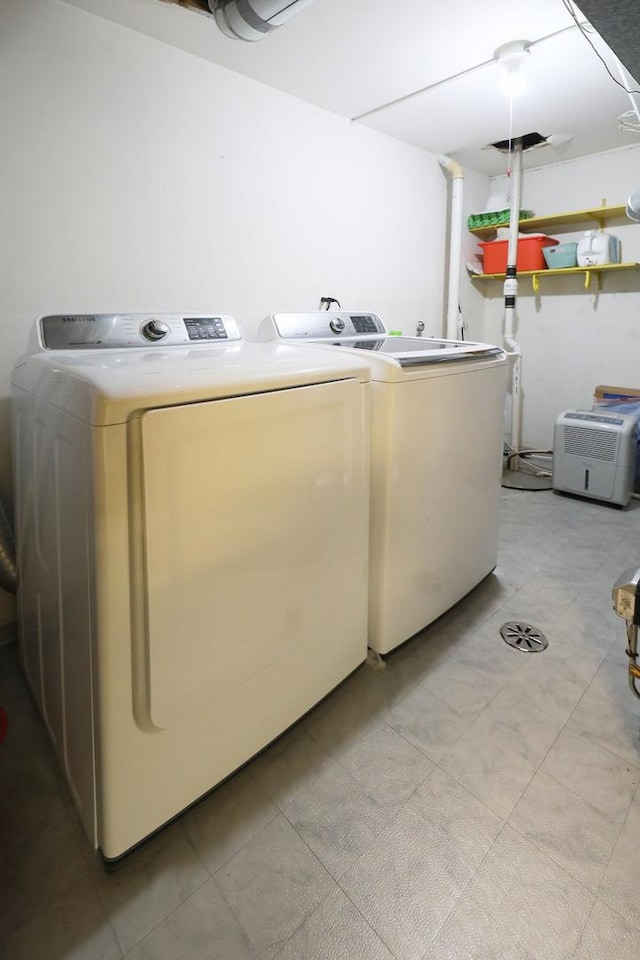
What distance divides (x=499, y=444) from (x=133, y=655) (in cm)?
165

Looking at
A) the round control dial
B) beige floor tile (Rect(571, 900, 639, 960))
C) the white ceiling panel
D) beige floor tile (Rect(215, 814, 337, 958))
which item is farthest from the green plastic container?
beige floor tile (Rect(215, 814, 337, 958))

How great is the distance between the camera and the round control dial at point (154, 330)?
5.62 feet

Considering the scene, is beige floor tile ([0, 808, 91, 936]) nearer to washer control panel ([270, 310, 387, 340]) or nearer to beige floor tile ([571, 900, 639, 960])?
beige floor tile ([571, 900, 639, 960])

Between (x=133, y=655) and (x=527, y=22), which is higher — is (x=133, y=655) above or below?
below

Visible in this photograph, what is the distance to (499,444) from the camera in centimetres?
206

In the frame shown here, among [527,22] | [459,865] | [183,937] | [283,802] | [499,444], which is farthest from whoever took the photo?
[499,444]

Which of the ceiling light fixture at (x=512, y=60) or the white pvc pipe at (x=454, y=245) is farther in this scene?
the white pvc pipe at (x=454, y=245)

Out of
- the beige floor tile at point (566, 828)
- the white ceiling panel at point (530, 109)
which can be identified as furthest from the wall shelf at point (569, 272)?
the beige floor tile at point (566, 828)

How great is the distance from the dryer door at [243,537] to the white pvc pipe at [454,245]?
2500 millimetres

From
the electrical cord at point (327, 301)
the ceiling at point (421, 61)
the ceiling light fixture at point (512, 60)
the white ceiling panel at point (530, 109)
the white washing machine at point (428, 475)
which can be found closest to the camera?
the white washing machine at point (428, 475)

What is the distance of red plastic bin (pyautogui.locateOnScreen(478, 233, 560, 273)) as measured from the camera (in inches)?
138

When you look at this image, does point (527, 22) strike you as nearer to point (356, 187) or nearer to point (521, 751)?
point (356, 187)

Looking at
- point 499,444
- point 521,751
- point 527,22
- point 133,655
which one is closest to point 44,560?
point 133,655

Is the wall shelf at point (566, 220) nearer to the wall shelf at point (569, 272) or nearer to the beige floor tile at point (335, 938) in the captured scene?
the wall shelf at point (569, 272)
